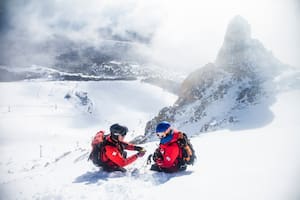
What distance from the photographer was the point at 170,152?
8.28 metres

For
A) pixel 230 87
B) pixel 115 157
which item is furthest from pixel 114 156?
pixel 230 87

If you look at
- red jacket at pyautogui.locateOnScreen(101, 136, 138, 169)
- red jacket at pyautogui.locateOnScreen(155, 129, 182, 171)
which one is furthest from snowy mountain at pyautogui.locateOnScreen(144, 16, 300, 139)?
red jacket at pyautogui.locateOnScreen(101, 136, 138, 169)

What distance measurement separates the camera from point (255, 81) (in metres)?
40.8

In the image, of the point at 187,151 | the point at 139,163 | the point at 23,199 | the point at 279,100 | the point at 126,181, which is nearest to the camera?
the point at 23,199

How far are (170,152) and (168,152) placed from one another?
0.06m

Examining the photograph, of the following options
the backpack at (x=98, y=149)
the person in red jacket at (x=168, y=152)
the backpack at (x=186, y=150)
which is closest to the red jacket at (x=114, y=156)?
the backpack at (x=98, y=149)

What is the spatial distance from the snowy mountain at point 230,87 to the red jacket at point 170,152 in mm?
18843

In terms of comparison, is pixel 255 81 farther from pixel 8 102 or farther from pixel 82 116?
pixel 8 102

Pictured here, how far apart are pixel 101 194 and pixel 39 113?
108 metres

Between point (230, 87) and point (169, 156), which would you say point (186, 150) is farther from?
point (230, 87)

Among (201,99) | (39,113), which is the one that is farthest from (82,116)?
(201,99)

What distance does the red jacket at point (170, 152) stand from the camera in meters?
8.18

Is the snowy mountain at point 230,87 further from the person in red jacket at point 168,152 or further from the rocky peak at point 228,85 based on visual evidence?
the person in red jacket at point 168,152

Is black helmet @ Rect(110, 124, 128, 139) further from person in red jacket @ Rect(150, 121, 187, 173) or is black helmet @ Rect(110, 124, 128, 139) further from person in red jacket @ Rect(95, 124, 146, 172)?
person in red jacket @ Rect(150, 121, 187, 173)
